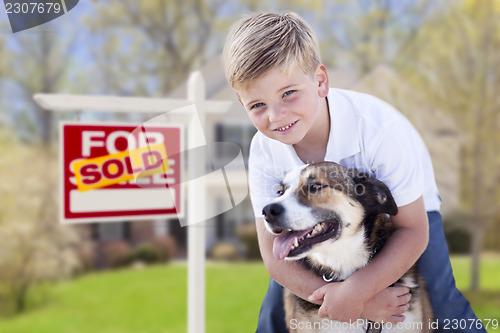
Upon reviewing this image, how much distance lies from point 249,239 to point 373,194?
624cm

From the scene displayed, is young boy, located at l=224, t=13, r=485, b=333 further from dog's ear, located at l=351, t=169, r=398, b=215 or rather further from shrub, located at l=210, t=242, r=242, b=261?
shrub, located at l=210, t=242, r=242, b=261

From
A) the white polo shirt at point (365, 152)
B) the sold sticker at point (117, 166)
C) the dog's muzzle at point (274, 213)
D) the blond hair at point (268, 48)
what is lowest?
the dog's muzzle at point (274, 213)

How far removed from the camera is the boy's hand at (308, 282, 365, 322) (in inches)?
41.4

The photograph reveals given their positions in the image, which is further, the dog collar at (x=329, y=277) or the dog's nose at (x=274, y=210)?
the dog collar at (x=329, y=277)

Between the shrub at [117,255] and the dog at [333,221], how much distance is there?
6.82 metres

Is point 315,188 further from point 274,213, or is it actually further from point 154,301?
point 154,301

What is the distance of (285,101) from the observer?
3.28 ft

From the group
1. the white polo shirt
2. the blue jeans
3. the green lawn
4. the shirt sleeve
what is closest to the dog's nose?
the white polo shirt

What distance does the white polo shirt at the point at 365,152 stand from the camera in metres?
1.04

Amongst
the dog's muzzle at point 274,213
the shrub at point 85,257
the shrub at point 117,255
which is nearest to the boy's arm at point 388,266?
the dog's muzzle at point 274,213

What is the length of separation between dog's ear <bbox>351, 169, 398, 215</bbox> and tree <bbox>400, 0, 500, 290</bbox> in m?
4.54

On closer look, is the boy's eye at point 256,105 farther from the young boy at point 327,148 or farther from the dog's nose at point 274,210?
the dog's nose at point 274,210

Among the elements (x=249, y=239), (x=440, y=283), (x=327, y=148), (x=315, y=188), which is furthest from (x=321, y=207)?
(x=249, y=239)

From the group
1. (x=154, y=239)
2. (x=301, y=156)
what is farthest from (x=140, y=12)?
(x=301, y=156)
